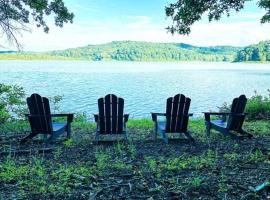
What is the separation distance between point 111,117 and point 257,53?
130 meters

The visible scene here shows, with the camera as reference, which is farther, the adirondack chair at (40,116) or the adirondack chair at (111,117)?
the adirondack chair at (111,117)

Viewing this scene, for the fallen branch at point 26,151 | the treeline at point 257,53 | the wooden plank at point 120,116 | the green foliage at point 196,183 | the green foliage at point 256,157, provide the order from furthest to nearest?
the treeline at point 257,53, the wooden plank at point 120,116, the fallen branch at point 26,151, the green foliage at point 256,157, the green foliage at point 196,183

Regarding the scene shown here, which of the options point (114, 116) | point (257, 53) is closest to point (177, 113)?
point (114, 116)

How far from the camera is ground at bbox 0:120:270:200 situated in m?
4.34

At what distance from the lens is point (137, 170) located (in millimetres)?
5426

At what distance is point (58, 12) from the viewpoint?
40.6ft

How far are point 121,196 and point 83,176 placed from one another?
3.34ft

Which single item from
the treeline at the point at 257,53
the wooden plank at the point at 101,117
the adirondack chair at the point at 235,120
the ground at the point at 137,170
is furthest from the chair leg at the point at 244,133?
the treeline at the point at 257,53

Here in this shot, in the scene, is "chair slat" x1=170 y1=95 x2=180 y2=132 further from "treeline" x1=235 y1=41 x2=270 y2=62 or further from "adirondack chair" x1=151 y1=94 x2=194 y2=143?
"treeline" x1=235 y1=41 x2=270 y2=62

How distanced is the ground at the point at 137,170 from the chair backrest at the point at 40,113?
435mm

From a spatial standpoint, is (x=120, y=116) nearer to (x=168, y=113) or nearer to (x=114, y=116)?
(x=114, y=116)

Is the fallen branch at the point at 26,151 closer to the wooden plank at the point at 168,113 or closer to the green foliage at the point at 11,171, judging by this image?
the green foliage at the point at 11,171

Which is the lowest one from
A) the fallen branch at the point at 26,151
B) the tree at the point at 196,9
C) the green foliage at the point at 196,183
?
the fallen branch at the point at 26,151

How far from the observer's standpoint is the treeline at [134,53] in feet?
552
